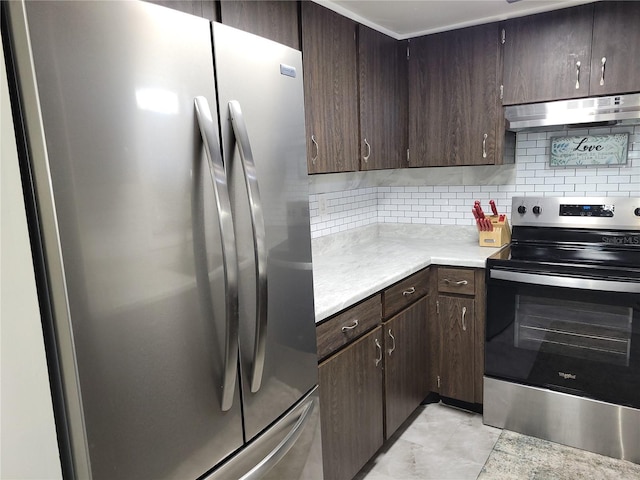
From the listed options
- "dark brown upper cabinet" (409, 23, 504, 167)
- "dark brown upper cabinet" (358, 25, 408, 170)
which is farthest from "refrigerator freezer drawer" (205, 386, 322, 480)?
"dark brown upper cabinet" (409, 23, 504, 167)

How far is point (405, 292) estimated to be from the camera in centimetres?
242

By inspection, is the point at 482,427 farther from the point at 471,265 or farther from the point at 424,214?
the point at 424,214

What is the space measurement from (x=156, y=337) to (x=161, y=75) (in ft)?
1.83

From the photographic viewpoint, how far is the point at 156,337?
103 cm

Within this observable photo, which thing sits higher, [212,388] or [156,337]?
[156,337]

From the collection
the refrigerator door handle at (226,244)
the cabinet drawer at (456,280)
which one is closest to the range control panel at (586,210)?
the cabinet drawer at (456,280)

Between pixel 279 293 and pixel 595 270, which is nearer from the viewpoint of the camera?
pixel 279 293

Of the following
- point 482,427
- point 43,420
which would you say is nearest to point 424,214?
point 482,427

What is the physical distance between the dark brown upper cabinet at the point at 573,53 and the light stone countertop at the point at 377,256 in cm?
90

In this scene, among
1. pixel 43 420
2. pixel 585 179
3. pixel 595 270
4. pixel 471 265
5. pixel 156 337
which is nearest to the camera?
pixel 43 420

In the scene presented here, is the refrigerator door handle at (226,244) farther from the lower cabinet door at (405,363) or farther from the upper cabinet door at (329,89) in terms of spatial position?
the lower cabinet door at (405,363)

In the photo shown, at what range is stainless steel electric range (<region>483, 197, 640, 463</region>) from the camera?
2.25m

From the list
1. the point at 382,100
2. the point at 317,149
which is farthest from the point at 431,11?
the point at 317,149

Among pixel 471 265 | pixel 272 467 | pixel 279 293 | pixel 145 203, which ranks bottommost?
pixel 272 467
